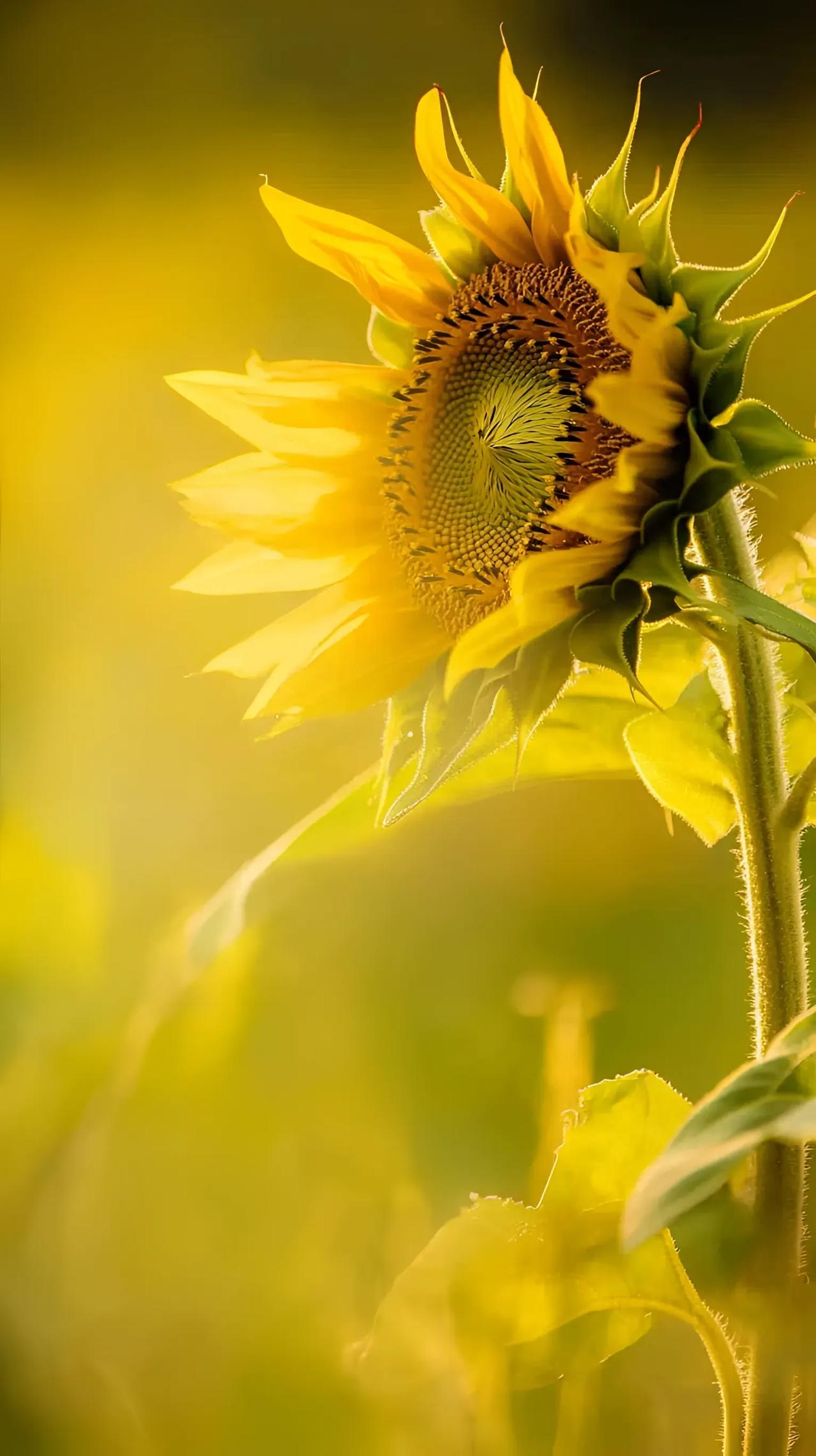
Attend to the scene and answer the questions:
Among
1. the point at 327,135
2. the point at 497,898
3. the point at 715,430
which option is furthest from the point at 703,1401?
the point at 327,135

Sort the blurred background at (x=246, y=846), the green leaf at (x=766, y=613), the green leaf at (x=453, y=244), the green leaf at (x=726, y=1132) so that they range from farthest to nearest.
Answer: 1. the blurred background at (x=246, y=846)
2. the green leaf at (x=453, y=244)
3. the green leaf at (x=766, y=613)
4. the green leaf at (x=726, y=1132)

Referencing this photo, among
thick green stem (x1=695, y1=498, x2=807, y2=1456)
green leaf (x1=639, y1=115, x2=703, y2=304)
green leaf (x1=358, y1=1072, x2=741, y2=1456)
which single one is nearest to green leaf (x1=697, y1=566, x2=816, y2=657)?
thick green stem (x1=695, y1=498, x2=807, y2=1456)

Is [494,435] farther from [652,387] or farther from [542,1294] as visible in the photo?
[542,1294]

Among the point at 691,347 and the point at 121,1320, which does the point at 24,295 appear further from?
the point at 121,1320

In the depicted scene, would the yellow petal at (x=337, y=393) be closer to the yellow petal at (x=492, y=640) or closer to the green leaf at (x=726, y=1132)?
the yellow petal at (x=492, y=640)

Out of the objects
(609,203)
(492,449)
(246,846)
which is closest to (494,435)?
(492,449)

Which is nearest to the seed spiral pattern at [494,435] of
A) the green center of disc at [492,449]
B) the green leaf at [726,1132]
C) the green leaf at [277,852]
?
the green center of disc at [492,449]

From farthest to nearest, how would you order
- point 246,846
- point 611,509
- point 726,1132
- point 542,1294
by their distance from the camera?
1. point 246,846
2. point 542,1294
3. point 611,509
4. point 726,1132
